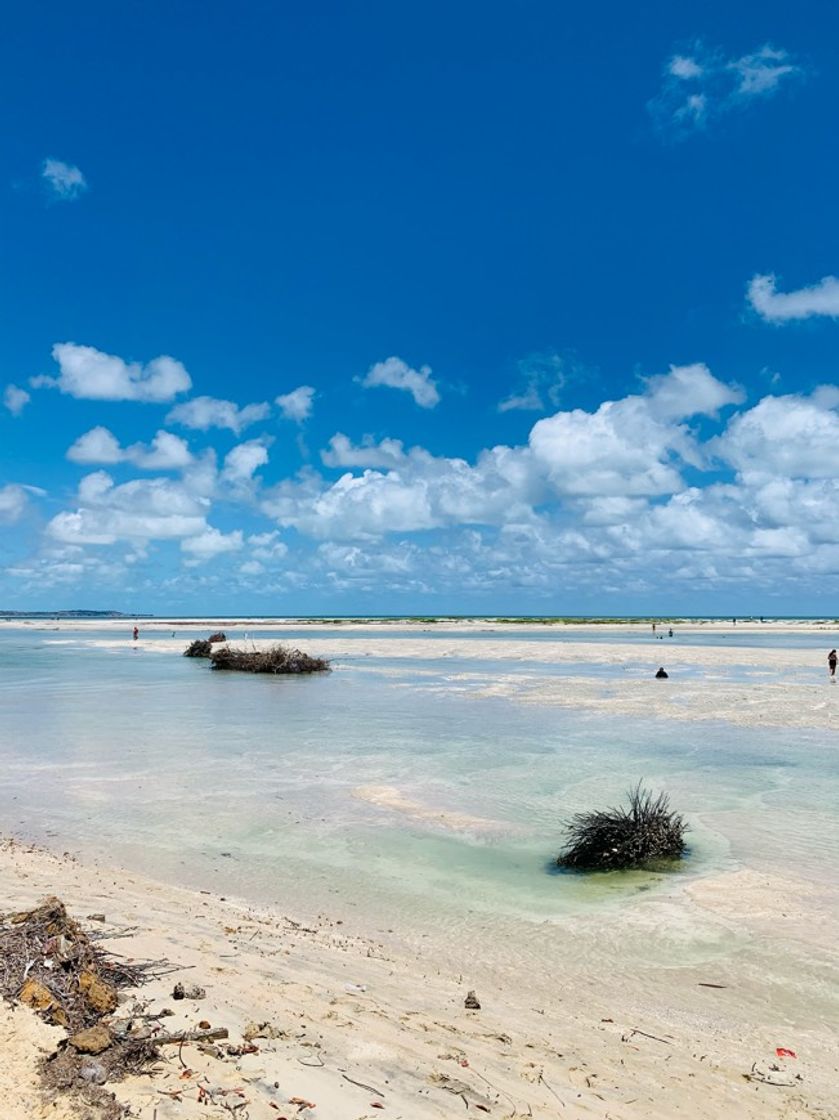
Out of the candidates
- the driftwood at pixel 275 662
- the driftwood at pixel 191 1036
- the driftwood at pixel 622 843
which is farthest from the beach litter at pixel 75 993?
the driftwood at pixel 275 662

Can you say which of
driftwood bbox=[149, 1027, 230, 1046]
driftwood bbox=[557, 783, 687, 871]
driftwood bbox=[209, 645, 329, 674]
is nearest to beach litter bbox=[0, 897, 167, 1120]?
driftwood bbox=[149, 1027, 230, 1046]

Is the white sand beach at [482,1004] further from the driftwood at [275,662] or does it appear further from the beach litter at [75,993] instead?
the driftwood at [275,662]

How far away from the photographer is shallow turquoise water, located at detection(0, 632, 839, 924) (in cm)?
1007

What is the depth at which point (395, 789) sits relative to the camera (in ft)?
48.9

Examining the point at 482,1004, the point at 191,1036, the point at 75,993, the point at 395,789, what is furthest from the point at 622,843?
the point at 75,993

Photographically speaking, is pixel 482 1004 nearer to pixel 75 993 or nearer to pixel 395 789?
pixel 75 993

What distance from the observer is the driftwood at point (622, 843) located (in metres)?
10.5

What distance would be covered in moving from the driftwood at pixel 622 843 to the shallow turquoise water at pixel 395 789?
36cm

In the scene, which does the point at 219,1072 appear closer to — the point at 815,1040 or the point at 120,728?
the point at 815,1040

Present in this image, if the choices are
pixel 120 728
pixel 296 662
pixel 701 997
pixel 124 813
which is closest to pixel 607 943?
pixel 701 997

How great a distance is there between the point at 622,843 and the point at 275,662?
33.2 metres

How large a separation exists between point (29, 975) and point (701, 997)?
525 centimetres

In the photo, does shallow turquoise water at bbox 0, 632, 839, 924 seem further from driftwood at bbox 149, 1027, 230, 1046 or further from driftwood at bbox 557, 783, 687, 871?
driftwood at bbox 149, 1027, 230, 1046

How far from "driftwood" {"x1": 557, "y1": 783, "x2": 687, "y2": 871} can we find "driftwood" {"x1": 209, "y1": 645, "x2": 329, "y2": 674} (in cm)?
3204
